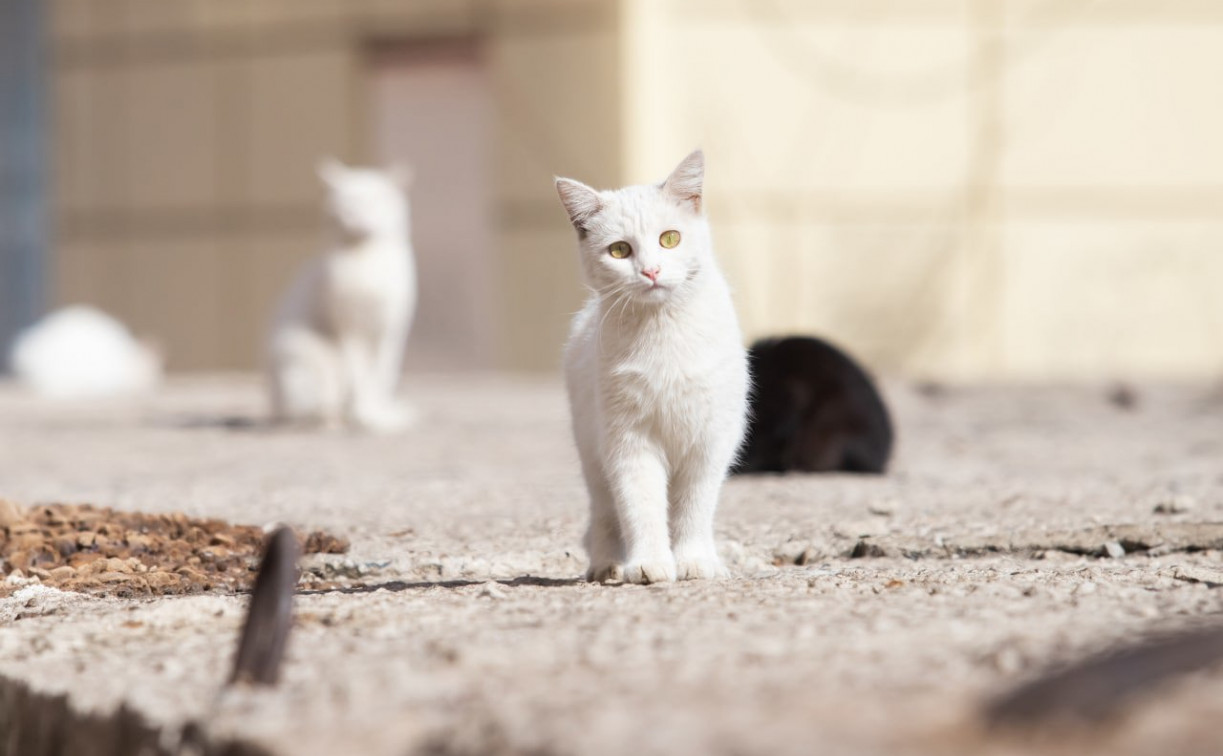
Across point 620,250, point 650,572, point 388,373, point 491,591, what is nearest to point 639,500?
point 650,572

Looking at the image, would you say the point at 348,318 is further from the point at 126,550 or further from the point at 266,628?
the point at 266,628

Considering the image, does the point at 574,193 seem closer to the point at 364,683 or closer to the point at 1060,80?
the point at 364,683

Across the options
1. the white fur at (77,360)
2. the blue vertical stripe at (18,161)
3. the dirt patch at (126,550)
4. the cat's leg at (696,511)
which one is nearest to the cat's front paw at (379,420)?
the dirt patch at (126,550)

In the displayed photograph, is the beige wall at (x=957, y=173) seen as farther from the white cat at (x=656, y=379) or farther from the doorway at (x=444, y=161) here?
the white cat at (x=656, y=379)

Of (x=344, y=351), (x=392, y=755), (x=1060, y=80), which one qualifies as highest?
(x=1060, y=80)

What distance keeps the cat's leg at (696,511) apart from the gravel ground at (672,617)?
9 centimetres

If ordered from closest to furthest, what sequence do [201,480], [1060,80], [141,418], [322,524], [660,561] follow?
[660,561], [322,524], [201,480], [141,418], [1060,80]

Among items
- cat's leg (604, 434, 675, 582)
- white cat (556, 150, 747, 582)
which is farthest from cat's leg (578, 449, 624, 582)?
cat's leg (604, 434, 675, 582)

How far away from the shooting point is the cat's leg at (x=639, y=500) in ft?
10.9

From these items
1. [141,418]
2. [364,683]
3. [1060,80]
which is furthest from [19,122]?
[364,683]

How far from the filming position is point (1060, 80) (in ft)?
38.9

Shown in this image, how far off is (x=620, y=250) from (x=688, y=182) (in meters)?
0.22

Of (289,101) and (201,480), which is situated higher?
(289,101)

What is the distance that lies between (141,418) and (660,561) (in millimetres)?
6252
